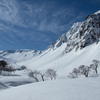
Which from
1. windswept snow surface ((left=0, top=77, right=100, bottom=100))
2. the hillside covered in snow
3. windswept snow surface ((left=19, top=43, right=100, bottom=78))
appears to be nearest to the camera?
windswept snow surface ((left=0, top=77, right=100, bottom=100))

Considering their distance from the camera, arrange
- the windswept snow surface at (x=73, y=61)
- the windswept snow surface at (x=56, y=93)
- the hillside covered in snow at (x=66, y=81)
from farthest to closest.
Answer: the windswept snow surface at (x=73, y=61) < the hillside covered in snow at (x=66, y=81) < the windswept snow surface at (x=56, y=93)

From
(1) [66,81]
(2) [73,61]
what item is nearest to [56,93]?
(1) [66,81]

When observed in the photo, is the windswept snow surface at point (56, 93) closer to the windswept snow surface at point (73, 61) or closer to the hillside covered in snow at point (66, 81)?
the hillside covered in snow at point (66, 81)

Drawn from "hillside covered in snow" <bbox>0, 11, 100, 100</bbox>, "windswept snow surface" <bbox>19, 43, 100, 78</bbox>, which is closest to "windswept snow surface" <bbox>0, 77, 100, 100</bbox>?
"hillside covered in snow" <bbox>0, 11, 100, 100</bbox>

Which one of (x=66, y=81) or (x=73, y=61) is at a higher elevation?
(x=73, y=61)

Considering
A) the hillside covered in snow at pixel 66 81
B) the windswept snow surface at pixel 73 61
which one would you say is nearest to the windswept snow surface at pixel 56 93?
the hillside covered in snow at pixel 66 81

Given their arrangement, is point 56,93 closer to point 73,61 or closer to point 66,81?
point 66,81

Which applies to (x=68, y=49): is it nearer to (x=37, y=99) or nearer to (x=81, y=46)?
(x=81, y=46)

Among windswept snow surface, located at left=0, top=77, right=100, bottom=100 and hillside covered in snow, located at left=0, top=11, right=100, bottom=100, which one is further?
hillside covered in snow, located at left=0, top=11, right=100, bottom=100

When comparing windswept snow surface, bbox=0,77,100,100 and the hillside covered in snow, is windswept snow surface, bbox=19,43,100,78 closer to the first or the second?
the hillside covered in snow

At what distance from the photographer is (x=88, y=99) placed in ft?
23.3

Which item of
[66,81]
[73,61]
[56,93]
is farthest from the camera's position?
[73,61]

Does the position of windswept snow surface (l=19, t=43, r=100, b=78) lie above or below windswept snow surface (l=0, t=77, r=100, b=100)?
above

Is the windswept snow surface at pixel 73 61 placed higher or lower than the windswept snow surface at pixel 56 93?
higher
